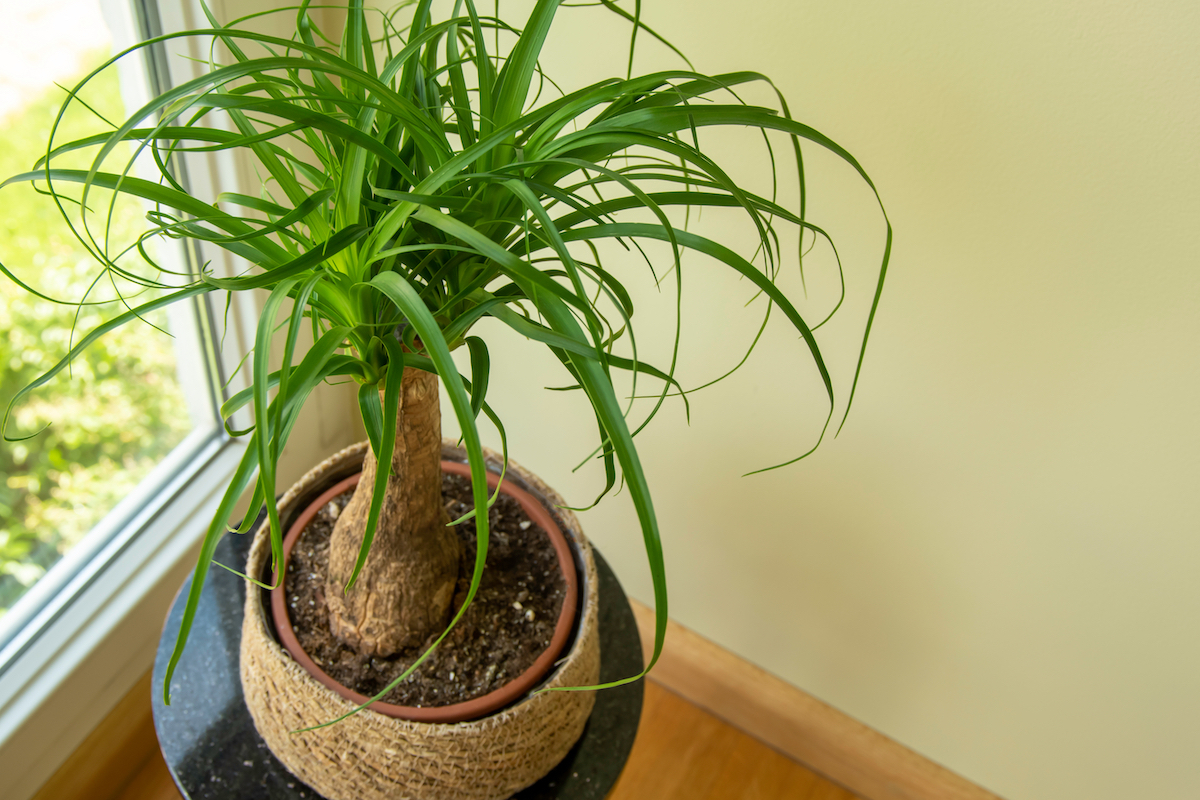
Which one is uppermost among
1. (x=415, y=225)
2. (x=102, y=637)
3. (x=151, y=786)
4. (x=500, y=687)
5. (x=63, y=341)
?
(x=415, y=225)

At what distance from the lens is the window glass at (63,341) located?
0.89 m

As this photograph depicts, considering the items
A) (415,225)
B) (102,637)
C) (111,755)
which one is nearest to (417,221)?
(415,225)

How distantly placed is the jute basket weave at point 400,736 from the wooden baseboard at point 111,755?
0.48m

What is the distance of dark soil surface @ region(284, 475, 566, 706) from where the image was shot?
27.0 inches

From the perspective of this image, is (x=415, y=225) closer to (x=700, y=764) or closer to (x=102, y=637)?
(x=102, y=637)

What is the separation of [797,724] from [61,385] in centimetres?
114

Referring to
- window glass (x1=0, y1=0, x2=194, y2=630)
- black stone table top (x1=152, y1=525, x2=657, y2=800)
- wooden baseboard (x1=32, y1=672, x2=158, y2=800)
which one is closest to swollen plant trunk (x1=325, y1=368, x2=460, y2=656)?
black stone table top (x1=152, y1=525, x2=657, y2=800)

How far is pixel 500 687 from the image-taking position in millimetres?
681

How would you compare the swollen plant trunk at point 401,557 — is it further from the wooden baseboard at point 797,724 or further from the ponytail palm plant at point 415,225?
the wooden baseboard at point 797,724

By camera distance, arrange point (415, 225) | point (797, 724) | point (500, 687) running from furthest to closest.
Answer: point (797, 724)
point (500, 687)
point (415, 225)

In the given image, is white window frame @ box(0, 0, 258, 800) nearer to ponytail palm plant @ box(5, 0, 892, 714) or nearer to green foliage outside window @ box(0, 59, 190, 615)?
green foliage outside window @ box(0, 59, 190, 615)

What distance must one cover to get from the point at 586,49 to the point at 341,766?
727 mm

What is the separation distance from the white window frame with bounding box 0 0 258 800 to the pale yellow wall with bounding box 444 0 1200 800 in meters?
0.41

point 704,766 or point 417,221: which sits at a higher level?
point 417,221
